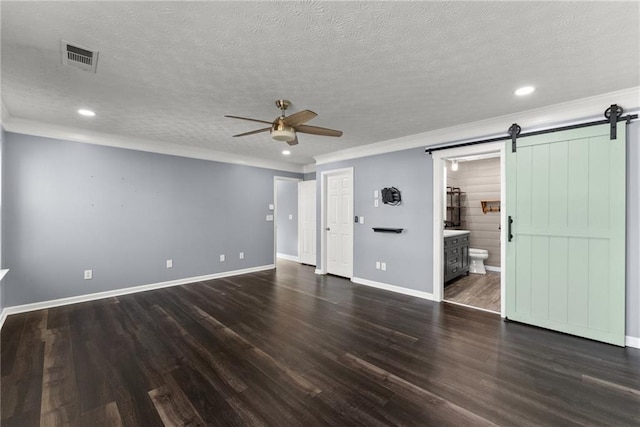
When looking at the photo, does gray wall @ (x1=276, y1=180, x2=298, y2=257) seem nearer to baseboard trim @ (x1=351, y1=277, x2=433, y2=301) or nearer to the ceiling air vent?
baseboard trim @ (x1=351, y1=277, x2=433, y2=301)

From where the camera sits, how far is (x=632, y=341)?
2641mm

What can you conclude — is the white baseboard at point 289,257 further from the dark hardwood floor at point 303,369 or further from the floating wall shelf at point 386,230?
the dark hardwood floor at point 303,369

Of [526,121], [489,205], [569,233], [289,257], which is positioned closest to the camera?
[569,233]

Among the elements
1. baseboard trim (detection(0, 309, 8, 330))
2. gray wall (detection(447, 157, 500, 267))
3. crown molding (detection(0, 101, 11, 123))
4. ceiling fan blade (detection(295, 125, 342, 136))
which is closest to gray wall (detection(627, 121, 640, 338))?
ceiling fan blade (detection(295, 125, 342, 136))

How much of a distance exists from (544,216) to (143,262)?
225 inches

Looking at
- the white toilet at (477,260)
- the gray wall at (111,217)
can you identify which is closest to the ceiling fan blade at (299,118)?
the gray wall at (111,217)

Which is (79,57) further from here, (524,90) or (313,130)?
(524,90)

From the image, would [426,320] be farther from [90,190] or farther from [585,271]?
[90,190]

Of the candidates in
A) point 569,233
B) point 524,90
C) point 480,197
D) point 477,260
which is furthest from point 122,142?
point 480,197

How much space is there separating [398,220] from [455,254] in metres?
1.48

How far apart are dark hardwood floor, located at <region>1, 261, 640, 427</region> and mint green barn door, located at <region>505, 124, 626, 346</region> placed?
0.91 ft

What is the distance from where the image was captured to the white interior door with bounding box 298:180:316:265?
6.77 metres

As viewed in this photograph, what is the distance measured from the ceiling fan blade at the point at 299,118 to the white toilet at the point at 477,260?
4.86m

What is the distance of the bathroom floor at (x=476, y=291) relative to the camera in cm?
388
